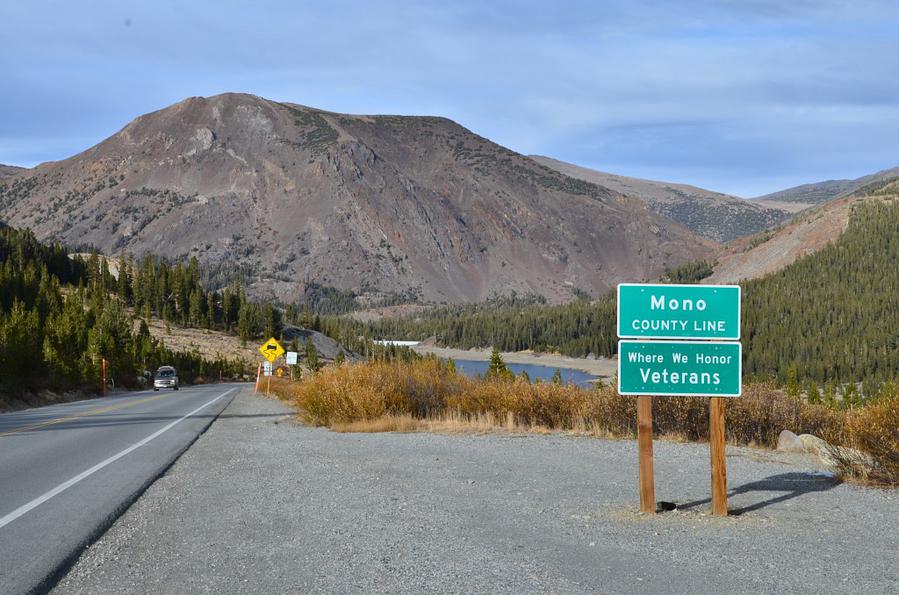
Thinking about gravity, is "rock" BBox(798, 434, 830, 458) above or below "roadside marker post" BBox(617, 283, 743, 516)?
below

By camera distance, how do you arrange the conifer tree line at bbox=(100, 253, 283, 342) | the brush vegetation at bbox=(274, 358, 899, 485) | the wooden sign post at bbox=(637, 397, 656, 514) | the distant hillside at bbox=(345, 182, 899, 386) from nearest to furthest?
1. the wooden sign post at bbox=(637, 397, 656, 514)
2. the brush vegetation at bbox=(274, 358, 899, 485)
3. the distant hillside at bbox=(345, 182, 899, 386)
4. the conifer tree line at bbox=(100, 253, 283, 342)

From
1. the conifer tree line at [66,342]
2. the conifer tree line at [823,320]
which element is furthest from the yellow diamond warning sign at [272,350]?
the conifer tree line at [823,320]

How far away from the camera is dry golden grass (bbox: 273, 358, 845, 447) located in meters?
15.6

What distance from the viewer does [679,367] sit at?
29.1 feet

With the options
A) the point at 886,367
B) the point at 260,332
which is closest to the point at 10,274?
the point at 260,332

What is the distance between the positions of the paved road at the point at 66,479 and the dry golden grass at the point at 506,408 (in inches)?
131

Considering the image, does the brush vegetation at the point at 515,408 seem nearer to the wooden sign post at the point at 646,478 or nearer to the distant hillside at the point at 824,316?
the wooden sign post at the point at 646,478

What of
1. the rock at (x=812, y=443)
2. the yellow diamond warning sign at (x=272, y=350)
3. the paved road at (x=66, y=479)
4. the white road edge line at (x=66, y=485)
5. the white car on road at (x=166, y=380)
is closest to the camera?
the paved road at (x=66, y=479)

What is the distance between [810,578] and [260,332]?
123 meters

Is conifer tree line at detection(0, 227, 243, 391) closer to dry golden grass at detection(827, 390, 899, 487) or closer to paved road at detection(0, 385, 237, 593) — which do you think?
paved road at detection(0, 385, 237, 593)

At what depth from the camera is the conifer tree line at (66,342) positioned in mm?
37062

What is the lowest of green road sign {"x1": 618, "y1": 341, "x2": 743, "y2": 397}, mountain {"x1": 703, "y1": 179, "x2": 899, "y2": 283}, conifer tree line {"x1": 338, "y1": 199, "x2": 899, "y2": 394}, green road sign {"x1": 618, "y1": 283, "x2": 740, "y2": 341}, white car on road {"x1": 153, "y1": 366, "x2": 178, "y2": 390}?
white car on road {"x1": 153, "y1": 366, "x2": 178, "y2": 390}

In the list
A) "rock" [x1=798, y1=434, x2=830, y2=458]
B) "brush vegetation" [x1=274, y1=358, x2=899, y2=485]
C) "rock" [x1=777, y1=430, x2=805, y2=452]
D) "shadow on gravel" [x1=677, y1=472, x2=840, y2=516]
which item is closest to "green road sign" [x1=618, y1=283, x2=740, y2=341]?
"shadow on gravel" [x1=677, y1=472, x2=840, y2=516]

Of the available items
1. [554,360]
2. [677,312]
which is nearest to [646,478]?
[677,312]
